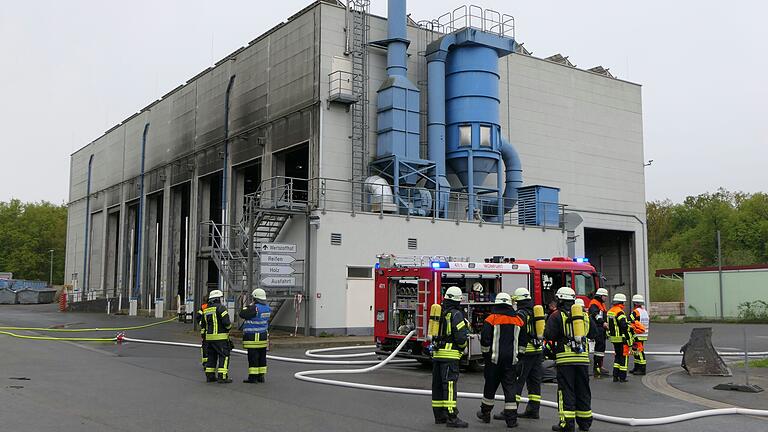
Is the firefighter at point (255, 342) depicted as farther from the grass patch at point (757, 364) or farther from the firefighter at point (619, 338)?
the grass patch at point (757, 364)

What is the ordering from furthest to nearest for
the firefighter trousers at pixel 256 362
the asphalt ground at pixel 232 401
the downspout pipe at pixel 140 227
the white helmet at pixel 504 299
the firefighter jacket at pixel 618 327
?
1. the downspout pipe at pixel 140 227
2. the firefighter jacket at pixel 618 327
3. the firefighter trousers at pixel 256 362
4. the white helmet at pixel 504 299
5. the asphalt ground at pixel 232 401

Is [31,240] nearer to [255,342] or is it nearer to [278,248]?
[278,248]

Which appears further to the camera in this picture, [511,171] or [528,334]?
[511,171]

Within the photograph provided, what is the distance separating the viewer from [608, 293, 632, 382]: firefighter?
14727 mm

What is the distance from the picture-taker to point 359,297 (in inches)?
1013

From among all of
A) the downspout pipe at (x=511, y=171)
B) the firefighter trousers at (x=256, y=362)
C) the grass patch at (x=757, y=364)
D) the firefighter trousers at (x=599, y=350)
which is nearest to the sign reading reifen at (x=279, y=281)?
the firefighter trousers at (x=256, y=362)

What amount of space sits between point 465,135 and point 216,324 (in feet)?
64.0

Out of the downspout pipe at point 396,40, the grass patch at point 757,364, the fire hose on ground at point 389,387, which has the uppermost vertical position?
the downspout pipe at point 396,40

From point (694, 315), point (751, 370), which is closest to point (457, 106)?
point (751, 370)

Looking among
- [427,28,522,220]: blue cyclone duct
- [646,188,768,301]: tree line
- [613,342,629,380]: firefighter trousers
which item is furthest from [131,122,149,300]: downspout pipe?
[646,188,768,301]: tree line

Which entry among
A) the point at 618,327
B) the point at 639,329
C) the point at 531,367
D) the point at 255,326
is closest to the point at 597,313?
the point at 618,327

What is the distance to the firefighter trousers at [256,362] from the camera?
13.3 meters

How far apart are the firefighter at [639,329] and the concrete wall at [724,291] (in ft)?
97.9

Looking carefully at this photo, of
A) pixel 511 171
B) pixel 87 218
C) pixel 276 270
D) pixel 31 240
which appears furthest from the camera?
pixel 31 240
